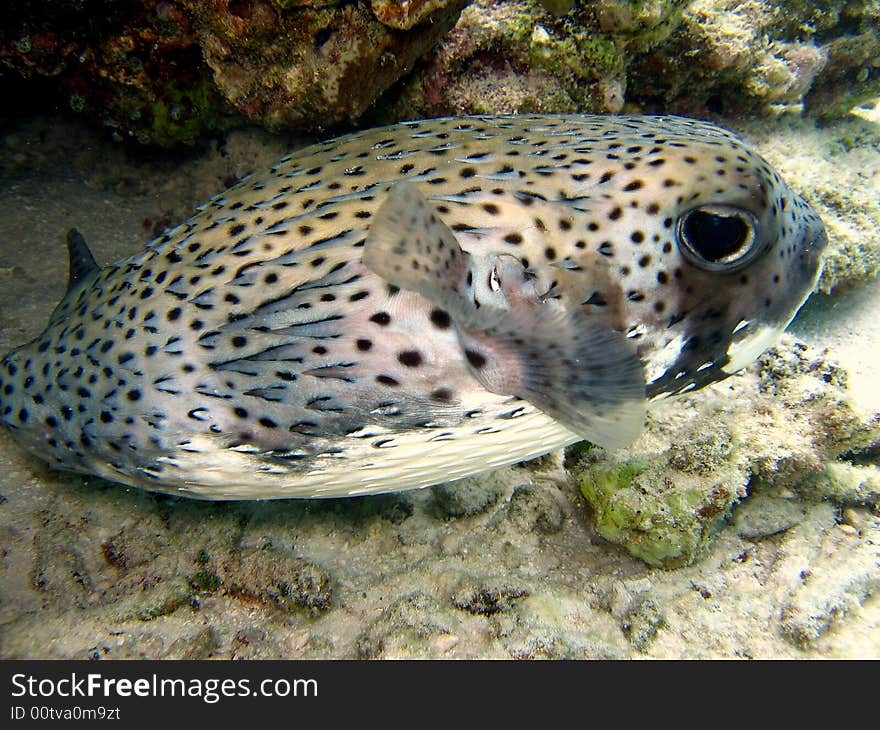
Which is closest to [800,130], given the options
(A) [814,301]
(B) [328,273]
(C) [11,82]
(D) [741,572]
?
(A) [814,301]

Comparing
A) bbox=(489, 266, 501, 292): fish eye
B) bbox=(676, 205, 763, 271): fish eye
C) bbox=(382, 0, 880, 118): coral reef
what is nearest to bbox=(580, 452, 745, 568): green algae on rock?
bbox=(676, 205, 763, 271): fish eye

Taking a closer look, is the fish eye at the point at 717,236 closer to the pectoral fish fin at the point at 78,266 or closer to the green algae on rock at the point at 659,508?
the green algae on rock at the point at 659,508

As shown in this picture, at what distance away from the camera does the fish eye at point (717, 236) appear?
79.2 inches

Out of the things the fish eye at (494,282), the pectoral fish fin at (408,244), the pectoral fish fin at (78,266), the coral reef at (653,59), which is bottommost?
the pectoral fish fin at (78,266)

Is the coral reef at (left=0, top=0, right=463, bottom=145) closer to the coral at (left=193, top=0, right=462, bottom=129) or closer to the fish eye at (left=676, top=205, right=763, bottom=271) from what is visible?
the coral at (left=193, top=0, right=462, bottom=129)

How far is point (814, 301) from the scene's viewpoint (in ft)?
16.6

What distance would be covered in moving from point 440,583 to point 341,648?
58 centimetres

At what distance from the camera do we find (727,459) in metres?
3.07

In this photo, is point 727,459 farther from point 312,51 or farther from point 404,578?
point 312,51

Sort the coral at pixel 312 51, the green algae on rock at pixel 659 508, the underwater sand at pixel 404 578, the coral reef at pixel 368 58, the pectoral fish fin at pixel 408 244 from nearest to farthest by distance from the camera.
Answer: the pectoral fish fin at pixel 408 244 < the underwater sand at pixel 404 578 < the green algae on rock at pixel 659 508 < the coral at pixel 312 51 < the coral reef at pixel 368 58

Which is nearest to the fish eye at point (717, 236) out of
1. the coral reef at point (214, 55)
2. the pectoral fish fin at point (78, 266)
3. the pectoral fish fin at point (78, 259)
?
the coral reef at point (214, 55)

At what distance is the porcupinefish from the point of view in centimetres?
188

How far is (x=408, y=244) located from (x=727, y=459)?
235 cm

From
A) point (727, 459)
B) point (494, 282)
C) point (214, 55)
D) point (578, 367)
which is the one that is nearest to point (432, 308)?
point (494, 282)
